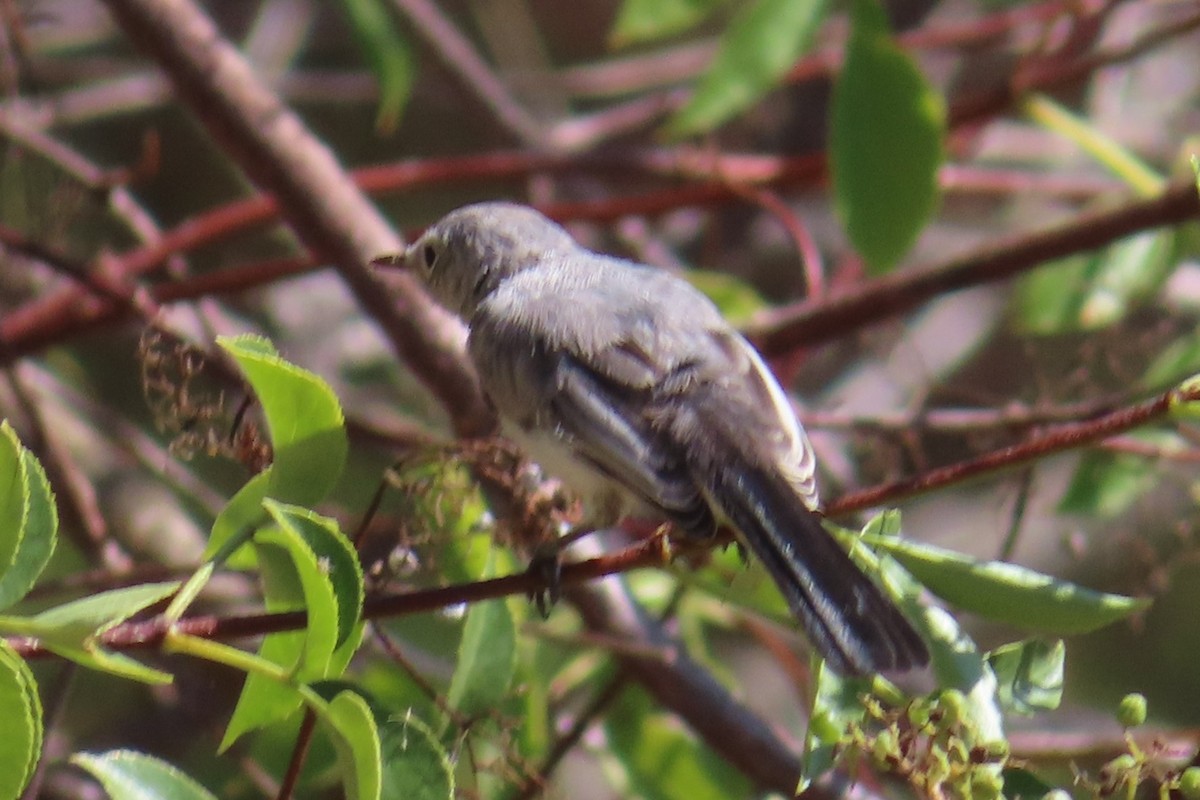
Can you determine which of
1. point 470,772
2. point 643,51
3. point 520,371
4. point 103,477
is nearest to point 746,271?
point 643,51

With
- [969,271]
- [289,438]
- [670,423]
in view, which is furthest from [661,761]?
[289,438]

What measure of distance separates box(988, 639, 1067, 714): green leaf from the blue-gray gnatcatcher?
88 mm

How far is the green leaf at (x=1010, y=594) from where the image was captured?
1.33 meters

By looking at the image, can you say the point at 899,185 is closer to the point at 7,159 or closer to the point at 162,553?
the point at 162,553

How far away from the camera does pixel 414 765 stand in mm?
1213

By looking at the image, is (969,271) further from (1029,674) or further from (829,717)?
(829,717)

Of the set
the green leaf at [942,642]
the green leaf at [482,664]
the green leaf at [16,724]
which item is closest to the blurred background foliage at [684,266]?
the green leaf at [482,664]

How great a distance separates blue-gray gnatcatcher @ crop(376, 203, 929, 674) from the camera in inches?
55.3

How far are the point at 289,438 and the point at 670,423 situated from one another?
594 mm

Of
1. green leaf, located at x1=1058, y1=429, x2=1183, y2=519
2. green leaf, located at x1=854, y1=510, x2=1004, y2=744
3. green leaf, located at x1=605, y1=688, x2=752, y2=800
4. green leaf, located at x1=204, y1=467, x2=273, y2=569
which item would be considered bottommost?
green leaf, located at x1=605, y1=688, x2=752, y2=800

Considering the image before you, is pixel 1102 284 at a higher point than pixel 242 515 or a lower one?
lower

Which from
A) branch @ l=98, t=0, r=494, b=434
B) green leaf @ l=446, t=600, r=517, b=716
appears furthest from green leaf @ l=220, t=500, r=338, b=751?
branch @ l=98, t=0, r=494, b=434

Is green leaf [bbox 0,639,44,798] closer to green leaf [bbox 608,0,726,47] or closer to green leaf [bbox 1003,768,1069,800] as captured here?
green leaf [bbox 1003,768,1069,800]

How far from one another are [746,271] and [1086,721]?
153cm
